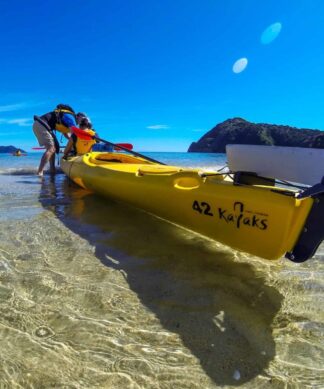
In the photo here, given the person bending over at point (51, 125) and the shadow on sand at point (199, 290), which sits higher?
the person bending over at point (51, 125)

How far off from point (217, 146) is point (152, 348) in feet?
223

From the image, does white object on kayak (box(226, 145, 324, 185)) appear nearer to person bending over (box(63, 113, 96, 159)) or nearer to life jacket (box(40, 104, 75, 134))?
person bending over (box(63, 113, 96, 159))

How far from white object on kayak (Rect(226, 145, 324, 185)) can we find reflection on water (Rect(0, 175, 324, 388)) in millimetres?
753

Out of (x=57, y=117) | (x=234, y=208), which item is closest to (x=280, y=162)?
(x=234, y=208)

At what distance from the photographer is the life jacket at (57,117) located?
27.0 feet

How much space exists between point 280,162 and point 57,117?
7146mm

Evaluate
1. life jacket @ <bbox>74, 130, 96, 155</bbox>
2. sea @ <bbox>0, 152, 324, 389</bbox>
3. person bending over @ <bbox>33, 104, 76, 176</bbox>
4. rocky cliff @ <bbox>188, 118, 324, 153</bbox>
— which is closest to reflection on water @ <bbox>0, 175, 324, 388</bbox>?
sea @ <bbox>0, 152, 324, 389</bbox>

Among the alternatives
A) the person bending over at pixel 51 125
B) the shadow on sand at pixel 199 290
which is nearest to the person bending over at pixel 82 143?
the person bending over at pixel 51 125

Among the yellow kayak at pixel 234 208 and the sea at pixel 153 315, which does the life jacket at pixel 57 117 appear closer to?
the yellow kayak at pixel 234 208

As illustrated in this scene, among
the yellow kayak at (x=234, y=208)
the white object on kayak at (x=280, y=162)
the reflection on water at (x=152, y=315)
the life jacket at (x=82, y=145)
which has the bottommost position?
the reflection on water at (x=152, y=315)

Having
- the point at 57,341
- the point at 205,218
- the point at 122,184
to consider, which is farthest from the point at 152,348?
the point at 122,184

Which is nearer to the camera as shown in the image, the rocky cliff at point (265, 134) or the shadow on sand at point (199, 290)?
the shadow on sand at point (199, 290)

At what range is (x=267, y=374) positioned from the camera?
1.38 meters

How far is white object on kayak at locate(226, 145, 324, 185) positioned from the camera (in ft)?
7.02
